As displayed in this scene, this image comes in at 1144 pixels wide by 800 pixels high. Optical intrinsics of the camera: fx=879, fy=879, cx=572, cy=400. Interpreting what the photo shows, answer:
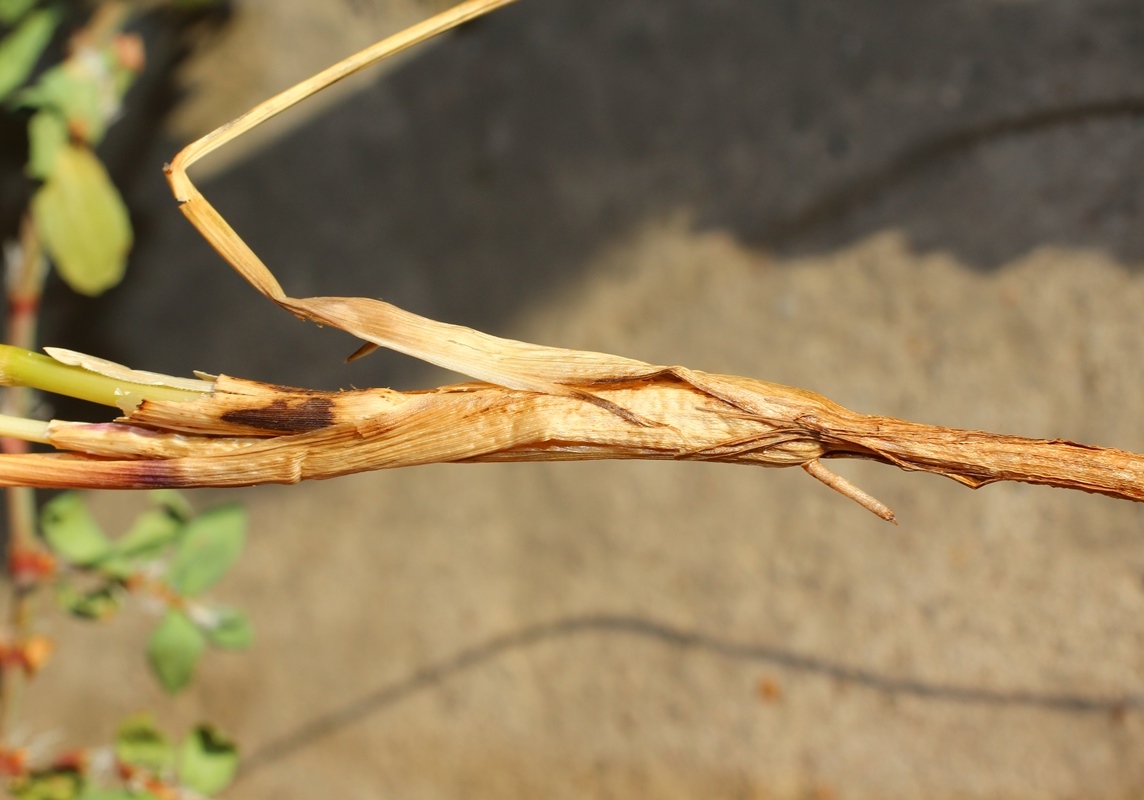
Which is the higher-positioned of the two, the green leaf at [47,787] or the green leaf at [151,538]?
the green leaf at [151,538]

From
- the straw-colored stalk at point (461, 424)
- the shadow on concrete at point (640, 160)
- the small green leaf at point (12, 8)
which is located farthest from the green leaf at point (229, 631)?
the small green leaf at point (12, 8)

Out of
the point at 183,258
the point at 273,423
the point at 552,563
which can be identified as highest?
the point at 183,258

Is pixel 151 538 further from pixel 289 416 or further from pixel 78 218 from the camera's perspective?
pixel 289 416

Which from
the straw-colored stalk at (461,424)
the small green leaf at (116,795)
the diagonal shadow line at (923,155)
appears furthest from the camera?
the diagonal shadow line at (923,155)

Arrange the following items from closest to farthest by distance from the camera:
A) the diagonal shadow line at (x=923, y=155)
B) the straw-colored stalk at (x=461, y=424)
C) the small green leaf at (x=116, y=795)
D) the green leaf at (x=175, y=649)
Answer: the straw-colored stalk at (x=461, y=424) → the small green leaf at (x=116, y=795) → the green leaf at (x=175, y=649) → the diagonal shadow line at (x=923, y=155)

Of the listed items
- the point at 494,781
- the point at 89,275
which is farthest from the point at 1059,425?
the point at 89,275

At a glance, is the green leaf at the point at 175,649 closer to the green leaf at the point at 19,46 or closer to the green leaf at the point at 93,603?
the green leaf at the point at 93,603

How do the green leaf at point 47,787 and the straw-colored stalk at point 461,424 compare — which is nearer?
the straw-colored stalk at point 461,424

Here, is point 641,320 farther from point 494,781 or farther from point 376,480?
point 494,781

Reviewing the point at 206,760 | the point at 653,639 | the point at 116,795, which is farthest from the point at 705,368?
the point at 116,795
